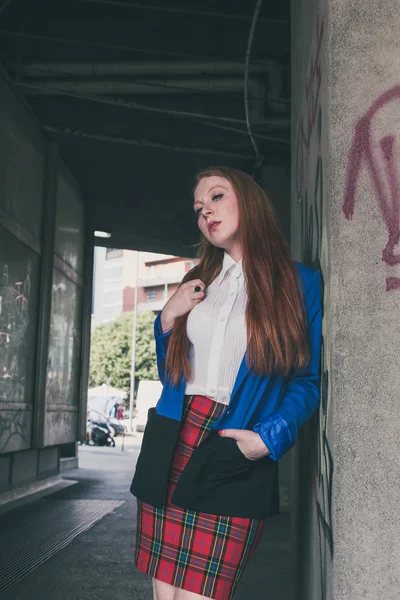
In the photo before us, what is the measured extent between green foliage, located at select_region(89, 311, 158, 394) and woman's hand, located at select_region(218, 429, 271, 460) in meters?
49.9

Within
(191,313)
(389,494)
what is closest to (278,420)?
(389,494)

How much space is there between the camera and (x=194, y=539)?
7.34ft

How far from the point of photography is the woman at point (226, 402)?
2.19 meters

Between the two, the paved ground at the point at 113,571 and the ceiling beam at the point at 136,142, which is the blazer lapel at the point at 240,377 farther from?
the ceiling beam at the point at 136,142

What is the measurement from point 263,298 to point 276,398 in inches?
13.0

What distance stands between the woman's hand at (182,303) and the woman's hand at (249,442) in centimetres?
52

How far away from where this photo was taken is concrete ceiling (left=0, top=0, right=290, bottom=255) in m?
7.73

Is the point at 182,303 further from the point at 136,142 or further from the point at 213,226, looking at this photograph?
the point at 136,142

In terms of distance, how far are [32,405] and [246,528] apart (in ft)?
25.7

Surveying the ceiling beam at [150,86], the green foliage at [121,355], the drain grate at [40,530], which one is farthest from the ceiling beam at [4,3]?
the green foliage at [121,355]

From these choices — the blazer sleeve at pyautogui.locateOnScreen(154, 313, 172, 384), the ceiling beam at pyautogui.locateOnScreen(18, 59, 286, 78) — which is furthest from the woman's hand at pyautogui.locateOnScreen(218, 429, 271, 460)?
the ceiling beam at pyautogui.locateOnScreen(18, 59, 286, 78)

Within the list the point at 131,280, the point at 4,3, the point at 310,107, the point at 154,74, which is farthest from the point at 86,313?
the point at 131,280

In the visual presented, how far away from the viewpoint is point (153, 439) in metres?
2.32

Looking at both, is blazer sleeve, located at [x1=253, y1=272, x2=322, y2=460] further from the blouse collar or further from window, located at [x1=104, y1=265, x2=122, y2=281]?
window, located at [x1=104, y1=265, x2=122, y2=281]
